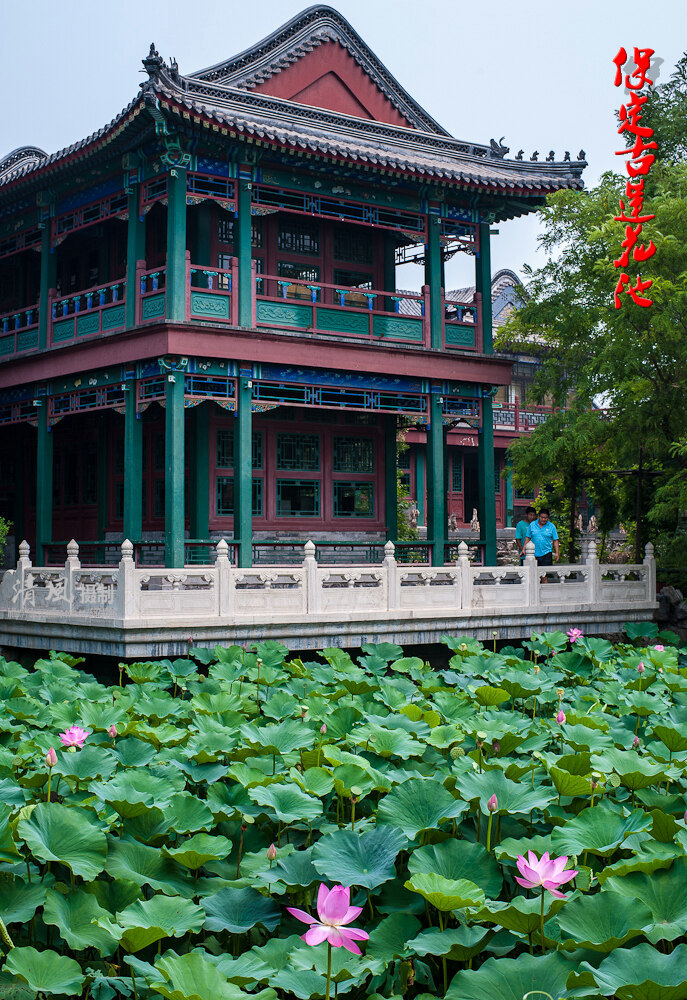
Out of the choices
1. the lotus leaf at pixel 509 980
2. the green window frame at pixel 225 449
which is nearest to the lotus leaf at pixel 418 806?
the lotus leaf at pixel 509 980

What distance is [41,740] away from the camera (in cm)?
477

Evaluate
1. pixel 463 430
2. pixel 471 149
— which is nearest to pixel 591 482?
pixel 471 149

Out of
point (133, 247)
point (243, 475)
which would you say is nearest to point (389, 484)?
point (243, 475)

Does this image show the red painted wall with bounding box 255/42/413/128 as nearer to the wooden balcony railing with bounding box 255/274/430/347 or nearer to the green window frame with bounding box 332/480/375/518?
the wooden balcony railing with bounding box 255/274/430/347

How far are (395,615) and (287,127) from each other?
756 centimetres

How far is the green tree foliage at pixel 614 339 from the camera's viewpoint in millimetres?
12828

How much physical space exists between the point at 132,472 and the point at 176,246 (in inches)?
119

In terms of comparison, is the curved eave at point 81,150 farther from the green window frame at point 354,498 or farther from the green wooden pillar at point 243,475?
the green window frame at point 354,498

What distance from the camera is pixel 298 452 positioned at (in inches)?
604

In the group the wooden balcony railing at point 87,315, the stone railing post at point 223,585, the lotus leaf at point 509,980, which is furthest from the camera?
the wooden balcony railing at point 87,315

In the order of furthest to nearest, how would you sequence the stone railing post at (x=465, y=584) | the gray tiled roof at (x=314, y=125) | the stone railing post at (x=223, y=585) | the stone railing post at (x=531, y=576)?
the stone railing post at (x=531, y=576), the gray tiled roof at (x=314, y=125), the stone railing post at (x=465, y=584), the stone railing post at (x=223, y=585)

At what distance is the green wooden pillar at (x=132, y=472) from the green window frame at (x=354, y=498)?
3.43m

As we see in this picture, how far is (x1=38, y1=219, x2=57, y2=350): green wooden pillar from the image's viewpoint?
15.2 m

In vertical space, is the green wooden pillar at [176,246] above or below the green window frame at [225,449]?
above
